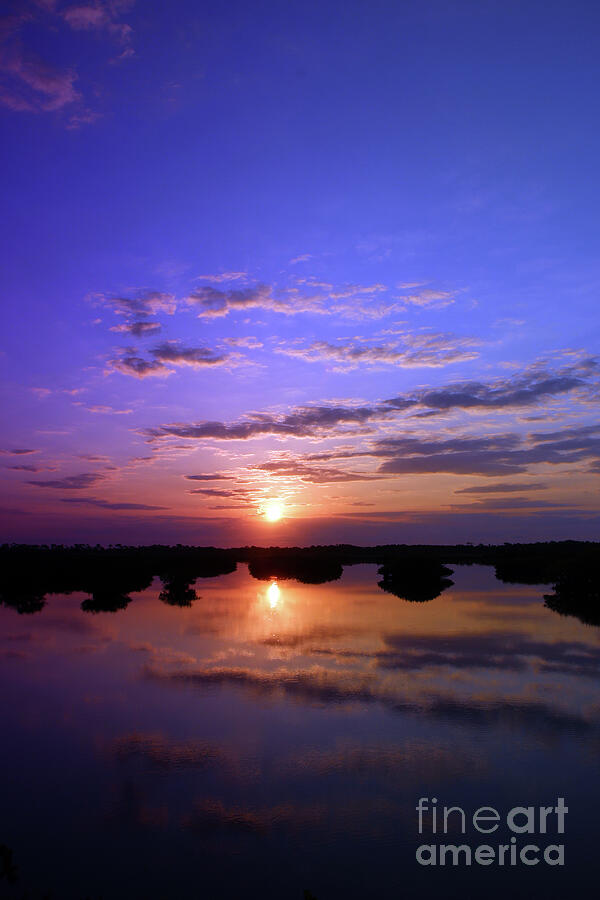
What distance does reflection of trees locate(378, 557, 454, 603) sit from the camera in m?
44.8

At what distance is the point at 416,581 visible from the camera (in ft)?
180

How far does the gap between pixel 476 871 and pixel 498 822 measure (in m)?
1.43

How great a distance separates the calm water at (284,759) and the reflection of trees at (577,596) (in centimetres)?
1085

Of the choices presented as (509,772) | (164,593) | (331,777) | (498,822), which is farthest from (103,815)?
(164,593)

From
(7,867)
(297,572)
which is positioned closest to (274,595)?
(297,572)

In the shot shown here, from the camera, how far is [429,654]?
22641mm

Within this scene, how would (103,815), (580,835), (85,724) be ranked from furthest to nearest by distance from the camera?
(85,724) → (103,815) → (580,835)

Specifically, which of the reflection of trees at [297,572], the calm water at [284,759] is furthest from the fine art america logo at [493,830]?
the reflection of trees at [297,572]

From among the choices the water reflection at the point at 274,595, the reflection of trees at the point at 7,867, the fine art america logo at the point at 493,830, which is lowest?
the fine art america logo at the point at 493,830

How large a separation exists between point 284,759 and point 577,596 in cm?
3454

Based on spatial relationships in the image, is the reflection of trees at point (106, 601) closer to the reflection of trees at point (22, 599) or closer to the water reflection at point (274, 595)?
the reflection of trees at point (22, 599)

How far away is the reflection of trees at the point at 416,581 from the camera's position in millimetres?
44781

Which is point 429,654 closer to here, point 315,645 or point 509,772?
A: point 315,645

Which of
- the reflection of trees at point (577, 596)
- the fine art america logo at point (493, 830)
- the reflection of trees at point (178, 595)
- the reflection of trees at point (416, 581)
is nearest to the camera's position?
the fine art america logo at point (493, 830)
